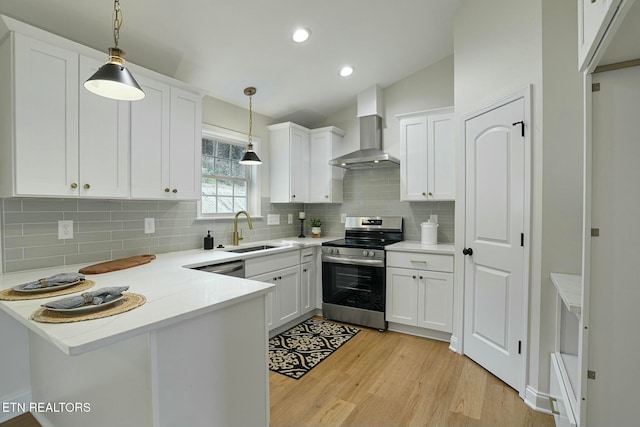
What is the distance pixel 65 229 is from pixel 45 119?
2.53 feet

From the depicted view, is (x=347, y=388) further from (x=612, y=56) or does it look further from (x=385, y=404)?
(x=612, y=56)

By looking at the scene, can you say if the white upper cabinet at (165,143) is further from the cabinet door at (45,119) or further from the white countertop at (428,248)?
the white countertop at (428,248)

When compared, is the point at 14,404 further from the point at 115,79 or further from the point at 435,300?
the point at 435,300

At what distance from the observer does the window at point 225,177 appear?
3365 millimetres

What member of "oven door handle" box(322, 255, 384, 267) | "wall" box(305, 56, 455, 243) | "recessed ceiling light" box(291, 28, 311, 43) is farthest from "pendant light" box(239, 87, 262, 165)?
"oven door handle" box(322, 255, 384, 267)

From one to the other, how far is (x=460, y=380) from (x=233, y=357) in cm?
182

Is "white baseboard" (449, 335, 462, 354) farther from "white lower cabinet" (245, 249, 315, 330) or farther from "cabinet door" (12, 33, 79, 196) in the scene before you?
"cabinet door" (12, 33, 79, 196)

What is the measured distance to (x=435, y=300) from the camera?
3.07 metres

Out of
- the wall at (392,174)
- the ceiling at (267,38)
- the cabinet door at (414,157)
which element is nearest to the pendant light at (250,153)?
the ceiling at (267,38)

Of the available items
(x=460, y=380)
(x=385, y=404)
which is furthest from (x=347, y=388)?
(x=460, y=380)

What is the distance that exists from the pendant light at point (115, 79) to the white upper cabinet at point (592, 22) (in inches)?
69.6

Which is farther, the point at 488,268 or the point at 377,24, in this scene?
the point at 377,24

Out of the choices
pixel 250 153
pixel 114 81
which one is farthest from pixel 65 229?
pixel 250 153

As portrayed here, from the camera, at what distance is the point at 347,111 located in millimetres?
4312
